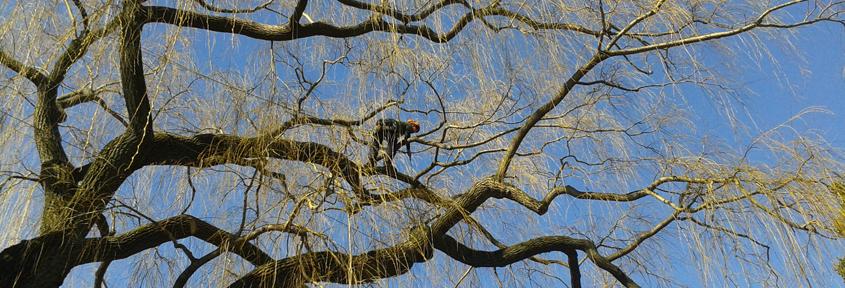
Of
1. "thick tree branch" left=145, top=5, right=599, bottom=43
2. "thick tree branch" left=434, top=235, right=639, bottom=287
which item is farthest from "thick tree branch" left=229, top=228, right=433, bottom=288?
"thick tree branch" left=145, top=5, right=599, bottom=43

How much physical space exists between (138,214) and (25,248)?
390 mm

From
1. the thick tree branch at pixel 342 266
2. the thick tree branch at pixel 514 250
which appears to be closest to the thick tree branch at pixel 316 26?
the thick tree branch at pixel 342 266

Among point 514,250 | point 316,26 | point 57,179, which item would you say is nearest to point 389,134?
point 316,26

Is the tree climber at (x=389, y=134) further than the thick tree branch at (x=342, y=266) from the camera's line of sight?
Yes

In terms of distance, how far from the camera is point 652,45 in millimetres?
2658

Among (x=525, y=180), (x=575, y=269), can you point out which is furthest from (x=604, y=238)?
(x=525, y=180)

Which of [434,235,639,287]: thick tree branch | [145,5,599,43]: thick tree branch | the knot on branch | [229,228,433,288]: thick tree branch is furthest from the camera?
[434,235,639,287]: thick tree branch

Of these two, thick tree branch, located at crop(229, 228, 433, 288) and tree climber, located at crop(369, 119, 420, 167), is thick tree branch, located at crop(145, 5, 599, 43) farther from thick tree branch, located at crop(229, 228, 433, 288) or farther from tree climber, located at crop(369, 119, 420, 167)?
thick tree branch, located at crop(229, 228, 433, 288)

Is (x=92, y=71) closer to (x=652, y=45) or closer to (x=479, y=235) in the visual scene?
(x=479, y=235)

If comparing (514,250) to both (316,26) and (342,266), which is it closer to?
(342,266)

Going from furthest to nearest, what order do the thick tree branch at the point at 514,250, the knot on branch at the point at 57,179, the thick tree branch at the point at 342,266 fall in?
the thick tree branch at the point at 514,250 → the knot on branch at the point at 57,179 → the thick tree branch at the point at 342,266

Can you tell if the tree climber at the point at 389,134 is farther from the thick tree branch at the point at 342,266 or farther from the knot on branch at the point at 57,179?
the knot on branch at the point at 57,179

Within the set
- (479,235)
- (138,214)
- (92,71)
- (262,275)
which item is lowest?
(262,275)

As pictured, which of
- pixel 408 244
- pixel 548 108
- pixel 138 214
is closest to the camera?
pixel 408 244
